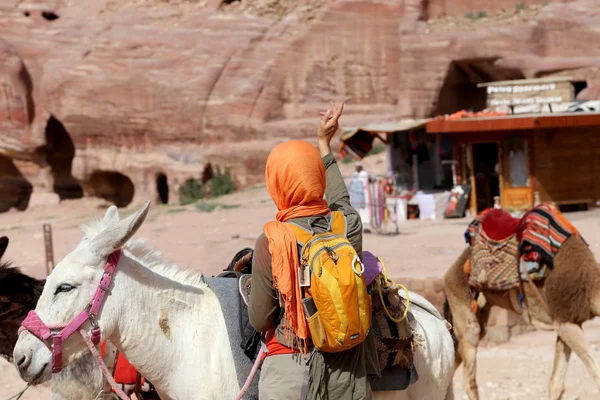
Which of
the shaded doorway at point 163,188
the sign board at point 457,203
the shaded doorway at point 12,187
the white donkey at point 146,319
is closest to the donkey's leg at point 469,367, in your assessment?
the white donkey at point 146,319

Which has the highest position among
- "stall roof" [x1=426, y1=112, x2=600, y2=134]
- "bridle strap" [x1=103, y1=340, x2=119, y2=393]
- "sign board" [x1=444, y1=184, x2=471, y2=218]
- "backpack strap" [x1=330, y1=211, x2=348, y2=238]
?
"backpack strap" [x1=330, y1=211, x2=348, y2=238]

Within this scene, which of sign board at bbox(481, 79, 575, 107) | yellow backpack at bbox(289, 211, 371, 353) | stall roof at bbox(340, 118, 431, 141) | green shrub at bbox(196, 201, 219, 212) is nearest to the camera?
yellow backpack at bbox(289, 211, 371, 353)

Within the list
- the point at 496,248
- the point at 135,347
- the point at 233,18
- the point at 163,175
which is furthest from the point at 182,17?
→ the point at 135,347

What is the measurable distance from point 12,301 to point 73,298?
1.68 meters

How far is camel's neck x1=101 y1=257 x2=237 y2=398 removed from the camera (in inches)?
141

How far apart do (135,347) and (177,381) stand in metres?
0.24

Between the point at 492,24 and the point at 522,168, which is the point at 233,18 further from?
the point at 522,168

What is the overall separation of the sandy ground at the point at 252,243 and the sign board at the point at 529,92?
350 cm

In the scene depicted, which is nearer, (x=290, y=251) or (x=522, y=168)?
(x=290, y=251)

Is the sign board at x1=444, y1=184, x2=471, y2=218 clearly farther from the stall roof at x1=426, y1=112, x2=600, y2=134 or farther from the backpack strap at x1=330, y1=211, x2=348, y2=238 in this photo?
the backpack strap at x1=330, y1=211, x2=348, y2=238

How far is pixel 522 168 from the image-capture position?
70.8 feet

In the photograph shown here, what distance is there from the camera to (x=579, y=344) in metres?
7.09

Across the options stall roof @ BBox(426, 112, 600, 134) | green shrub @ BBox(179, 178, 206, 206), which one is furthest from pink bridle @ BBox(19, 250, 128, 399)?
green shrub @ BBox(179, 178, 206, 206)

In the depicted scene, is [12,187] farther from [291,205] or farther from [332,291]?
[332,291]
